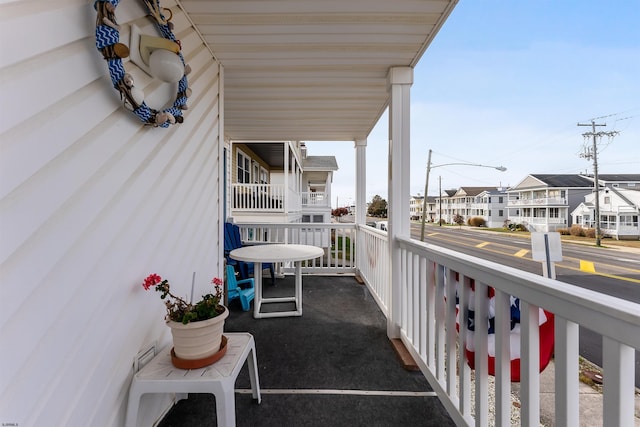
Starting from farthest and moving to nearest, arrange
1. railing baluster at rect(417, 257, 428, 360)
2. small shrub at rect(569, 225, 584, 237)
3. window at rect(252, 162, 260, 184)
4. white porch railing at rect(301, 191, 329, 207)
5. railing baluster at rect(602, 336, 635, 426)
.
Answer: white porch railing at rect(301, 191, 329, 207)
window at rect(252, 162, 260, 184)
small shrub at rect(569, 225, 584, 237)
railing baluster at rect(417, 257, 428, 360)
railing baluster at rect(602, 336, 635, 426)

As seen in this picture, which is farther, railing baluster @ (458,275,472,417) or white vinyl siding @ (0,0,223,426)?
railing baluster @ (458,275,472,417)

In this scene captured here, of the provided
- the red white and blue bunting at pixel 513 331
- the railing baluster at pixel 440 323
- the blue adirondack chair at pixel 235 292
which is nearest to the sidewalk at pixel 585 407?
the red white and blue bunting at pixel 513 331

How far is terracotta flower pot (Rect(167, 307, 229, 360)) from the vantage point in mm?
1205

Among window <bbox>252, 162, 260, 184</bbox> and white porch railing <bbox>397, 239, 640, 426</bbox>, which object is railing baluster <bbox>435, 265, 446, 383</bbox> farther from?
window <bbox>252, 162, 260, 184</bbox>

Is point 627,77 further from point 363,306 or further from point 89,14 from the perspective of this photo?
point 89,14

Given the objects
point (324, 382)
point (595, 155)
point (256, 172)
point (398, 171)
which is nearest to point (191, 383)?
point (324, 382)

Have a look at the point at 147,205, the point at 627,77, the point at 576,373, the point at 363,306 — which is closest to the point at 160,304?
the point at 147,205

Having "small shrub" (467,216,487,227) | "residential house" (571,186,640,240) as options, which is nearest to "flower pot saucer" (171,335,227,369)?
"residential house" (571,186,640,240)

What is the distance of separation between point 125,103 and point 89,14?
0.31 metres

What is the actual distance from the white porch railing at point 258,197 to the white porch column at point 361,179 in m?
3.34

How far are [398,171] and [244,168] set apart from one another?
607 cm

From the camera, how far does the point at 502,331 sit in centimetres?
107

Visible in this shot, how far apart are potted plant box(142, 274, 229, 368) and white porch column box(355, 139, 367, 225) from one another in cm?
331

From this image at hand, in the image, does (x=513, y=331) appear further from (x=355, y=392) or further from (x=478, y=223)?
(x=478, y=223)
